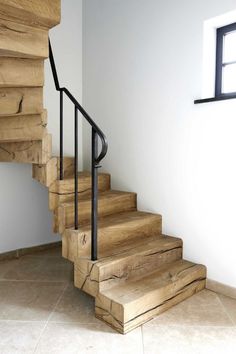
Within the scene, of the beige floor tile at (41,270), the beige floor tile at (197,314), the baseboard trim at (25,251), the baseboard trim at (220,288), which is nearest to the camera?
the beige floor tile at (197,314)

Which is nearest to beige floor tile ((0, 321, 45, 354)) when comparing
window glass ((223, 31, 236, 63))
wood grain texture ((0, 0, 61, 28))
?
wood grain texture ((0, 0, 61, 28))

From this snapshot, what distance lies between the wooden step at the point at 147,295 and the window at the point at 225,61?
139 cm

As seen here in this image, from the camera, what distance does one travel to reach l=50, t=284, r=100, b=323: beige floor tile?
1.77 metres

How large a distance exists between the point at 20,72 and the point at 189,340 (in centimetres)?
191

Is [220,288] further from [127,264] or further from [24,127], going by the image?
[24,127]

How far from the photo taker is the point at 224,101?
6.72 ft

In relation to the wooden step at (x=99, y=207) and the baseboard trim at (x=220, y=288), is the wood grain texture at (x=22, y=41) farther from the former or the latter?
the baseboard trim at (x=220, y=288)

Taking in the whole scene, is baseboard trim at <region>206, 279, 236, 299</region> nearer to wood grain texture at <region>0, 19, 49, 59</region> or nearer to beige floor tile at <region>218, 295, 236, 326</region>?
beige floor tile at <region>218, 295, 236, 326</region>

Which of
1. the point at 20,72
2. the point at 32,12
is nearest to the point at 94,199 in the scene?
the point at 20,72

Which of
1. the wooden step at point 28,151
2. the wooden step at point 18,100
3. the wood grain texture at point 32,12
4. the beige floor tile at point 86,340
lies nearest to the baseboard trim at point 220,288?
the beige floor tile at point 86,340

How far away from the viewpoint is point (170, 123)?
2416 millimetres

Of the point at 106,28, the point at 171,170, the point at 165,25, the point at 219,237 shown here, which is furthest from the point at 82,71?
the point at 219,237

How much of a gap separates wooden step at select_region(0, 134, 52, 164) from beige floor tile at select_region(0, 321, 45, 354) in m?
1.11

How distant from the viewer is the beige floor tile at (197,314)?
1.75 meters
